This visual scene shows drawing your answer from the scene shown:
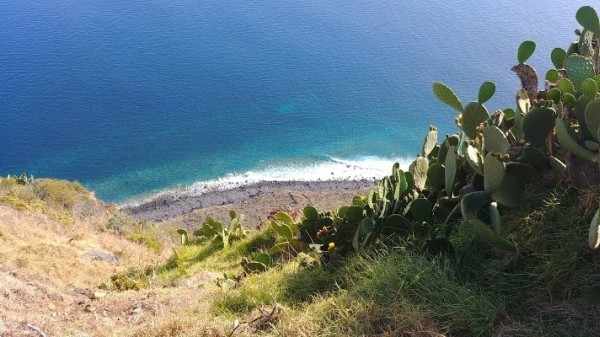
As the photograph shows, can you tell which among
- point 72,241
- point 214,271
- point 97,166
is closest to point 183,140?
point 97,166

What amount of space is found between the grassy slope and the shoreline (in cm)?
1405

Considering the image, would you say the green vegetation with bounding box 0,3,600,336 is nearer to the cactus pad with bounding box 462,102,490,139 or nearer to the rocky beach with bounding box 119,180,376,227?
the cactus pad with bounding box 462,102,490,139

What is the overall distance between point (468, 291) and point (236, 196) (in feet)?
55.8

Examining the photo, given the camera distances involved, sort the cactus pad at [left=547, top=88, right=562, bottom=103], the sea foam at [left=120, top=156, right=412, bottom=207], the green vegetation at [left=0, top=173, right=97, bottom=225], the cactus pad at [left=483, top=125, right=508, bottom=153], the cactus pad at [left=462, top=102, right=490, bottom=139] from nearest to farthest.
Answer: the cactus pad at [left=483, top=125, right=508, bottom=153]
the cactus pad at [left=547, top=88, right=562, bottom=103]
the cactus pad at [left=462, top=102, right=490, bottom=139]
the green vegetation at [left=0, top=173, right=97, bottom=225]
the sea foam at [left=120, top=156, right=412, bottom=207]

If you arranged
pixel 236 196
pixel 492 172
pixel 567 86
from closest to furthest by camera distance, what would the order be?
pixel 492 172 → pixel 567 86 → pixel 236 196

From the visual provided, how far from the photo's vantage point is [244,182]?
21688 millimetres

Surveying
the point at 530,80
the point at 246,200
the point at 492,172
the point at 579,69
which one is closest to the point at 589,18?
the point at 530,80

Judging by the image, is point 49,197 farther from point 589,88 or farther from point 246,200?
point 589,88

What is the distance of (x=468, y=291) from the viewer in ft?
12.2

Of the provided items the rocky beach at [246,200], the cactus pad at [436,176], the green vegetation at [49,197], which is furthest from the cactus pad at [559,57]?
the rocky beach at [246,200]

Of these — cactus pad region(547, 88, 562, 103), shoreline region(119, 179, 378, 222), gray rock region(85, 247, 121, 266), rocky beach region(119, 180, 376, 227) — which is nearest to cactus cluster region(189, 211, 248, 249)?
gray rock region(85, 247, 121, 266)

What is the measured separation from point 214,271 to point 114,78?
23308 mm

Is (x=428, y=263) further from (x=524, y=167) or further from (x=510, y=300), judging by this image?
(x=524, y=167)

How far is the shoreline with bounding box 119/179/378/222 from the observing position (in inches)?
766
